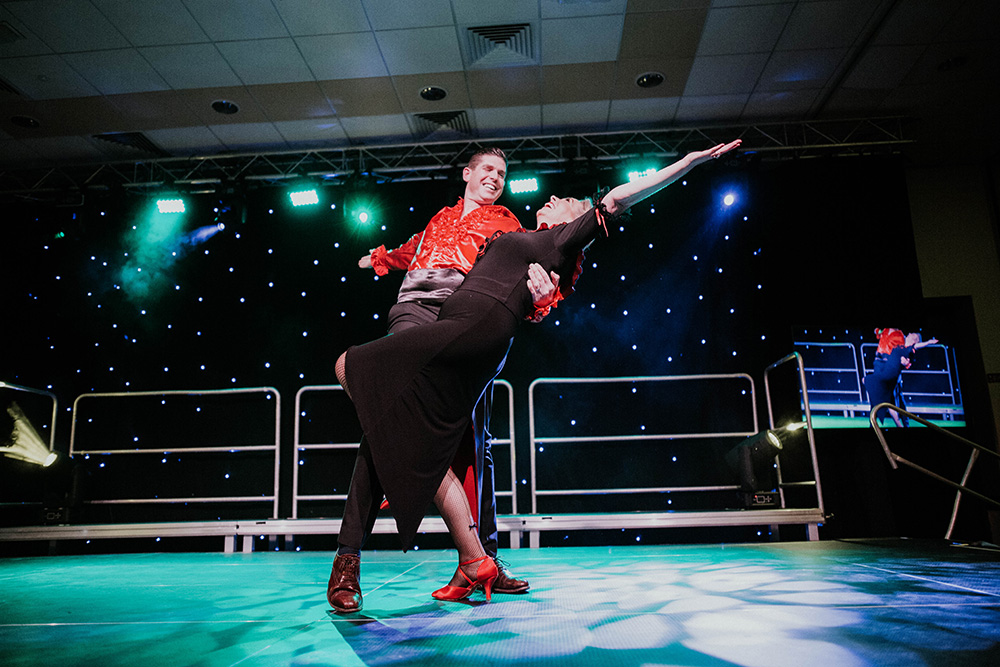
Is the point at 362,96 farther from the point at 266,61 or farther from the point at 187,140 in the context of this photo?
the point at 187,140

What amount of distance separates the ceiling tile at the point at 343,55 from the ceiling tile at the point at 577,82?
4.14 feet

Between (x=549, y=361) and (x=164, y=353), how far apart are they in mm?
3351

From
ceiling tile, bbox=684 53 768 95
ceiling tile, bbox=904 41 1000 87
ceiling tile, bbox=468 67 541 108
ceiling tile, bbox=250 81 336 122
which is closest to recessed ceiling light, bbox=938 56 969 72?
ceiling tile, bbox=904 41 1000 87

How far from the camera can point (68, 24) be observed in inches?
161

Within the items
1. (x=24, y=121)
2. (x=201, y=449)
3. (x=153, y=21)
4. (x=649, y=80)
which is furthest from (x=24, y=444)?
(x=649, y=80)

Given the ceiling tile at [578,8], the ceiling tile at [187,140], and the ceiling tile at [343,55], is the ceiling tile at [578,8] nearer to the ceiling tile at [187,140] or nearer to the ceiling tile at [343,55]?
the ceiling tile at [343,55]

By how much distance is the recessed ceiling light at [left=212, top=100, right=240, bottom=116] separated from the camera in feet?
16.2

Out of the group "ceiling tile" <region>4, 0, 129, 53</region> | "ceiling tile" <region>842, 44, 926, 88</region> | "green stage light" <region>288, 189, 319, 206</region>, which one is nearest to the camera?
"ceiling tile" <region>4, 0, 129, 53</region>

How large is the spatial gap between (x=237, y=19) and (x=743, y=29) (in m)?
3.42

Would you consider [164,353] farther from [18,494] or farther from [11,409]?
[18,494]

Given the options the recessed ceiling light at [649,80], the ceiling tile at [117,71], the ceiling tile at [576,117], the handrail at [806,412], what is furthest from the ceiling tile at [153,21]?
the handrail at [806,412]

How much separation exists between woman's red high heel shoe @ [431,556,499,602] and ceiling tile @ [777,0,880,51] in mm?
4212

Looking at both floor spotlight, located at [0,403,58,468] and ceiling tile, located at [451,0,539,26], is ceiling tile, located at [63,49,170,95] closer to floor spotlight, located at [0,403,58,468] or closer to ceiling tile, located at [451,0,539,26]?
ceiling tile, located at [451,0,539,26]

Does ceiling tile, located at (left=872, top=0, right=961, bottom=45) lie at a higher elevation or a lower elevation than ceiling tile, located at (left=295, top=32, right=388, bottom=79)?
lower
